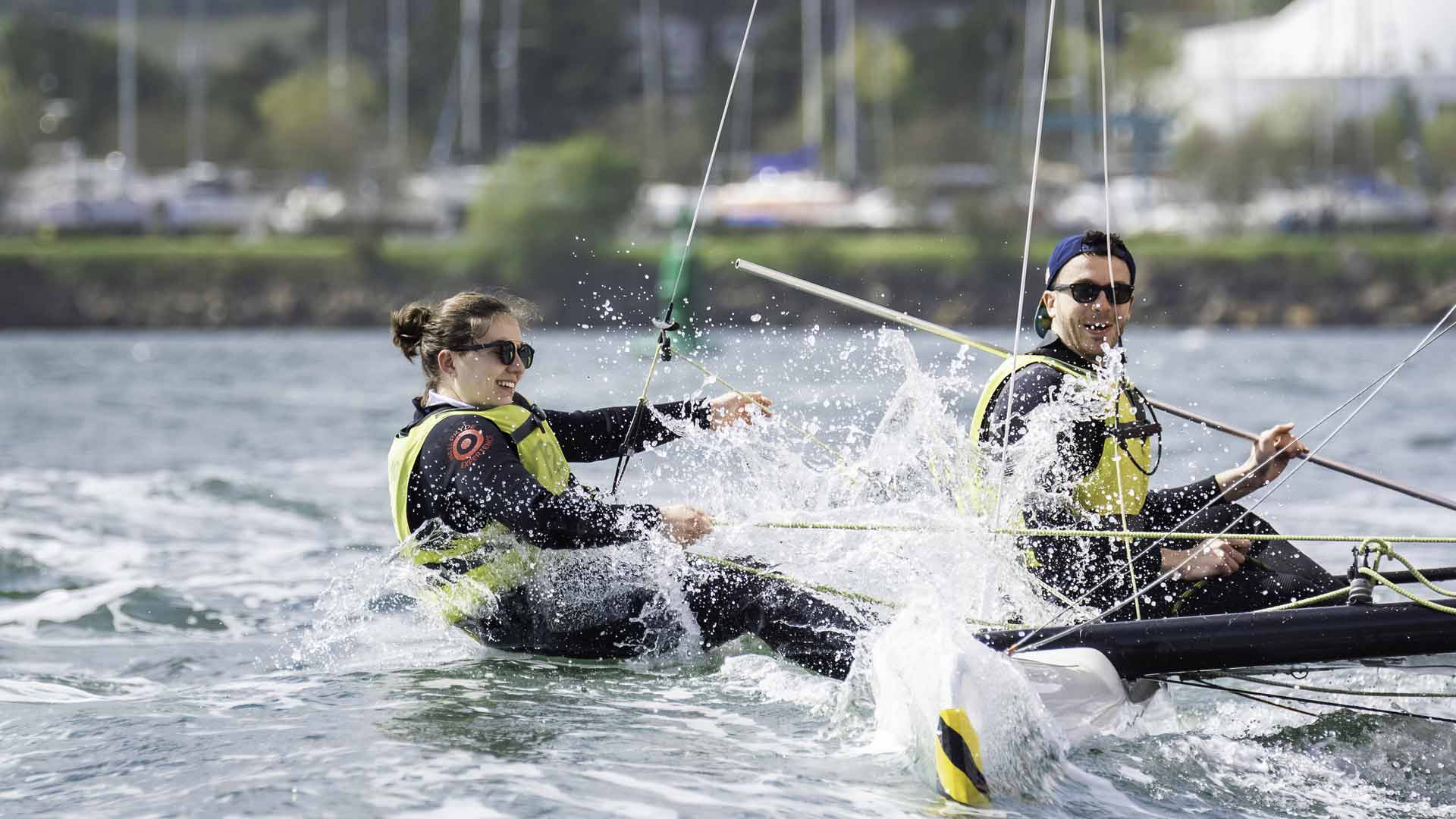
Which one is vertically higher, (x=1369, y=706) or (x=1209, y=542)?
(x=1209, y=542)

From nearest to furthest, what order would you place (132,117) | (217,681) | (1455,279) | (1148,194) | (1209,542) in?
(1209,542), (217,681), (1455,279), (1148,194), (132,117)

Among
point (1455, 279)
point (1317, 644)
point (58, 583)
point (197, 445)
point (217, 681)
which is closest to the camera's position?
point (1317, 644)

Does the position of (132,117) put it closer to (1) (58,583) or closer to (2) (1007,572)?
(1) (58,583)

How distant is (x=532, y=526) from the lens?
4.30 m

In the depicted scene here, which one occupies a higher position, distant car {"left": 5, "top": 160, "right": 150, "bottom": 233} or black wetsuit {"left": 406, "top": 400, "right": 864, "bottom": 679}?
distant car {"left": 5, "top": 160, "right": 150, "bottom": 233}

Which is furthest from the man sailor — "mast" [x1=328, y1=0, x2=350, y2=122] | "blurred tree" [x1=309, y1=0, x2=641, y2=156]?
"blurred tree" [x1=309, y1=0, x2=641, y2=156]

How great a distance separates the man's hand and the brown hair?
1855mm

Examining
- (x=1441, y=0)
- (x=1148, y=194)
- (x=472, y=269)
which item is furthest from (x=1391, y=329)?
(x=472, y=269)

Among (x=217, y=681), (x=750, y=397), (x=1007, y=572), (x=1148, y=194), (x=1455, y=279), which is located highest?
(x=1148, y=194)

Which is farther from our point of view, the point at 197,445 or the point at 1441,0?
the point at 1441,0

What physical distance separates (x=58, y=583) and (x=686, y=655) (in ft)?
10.5

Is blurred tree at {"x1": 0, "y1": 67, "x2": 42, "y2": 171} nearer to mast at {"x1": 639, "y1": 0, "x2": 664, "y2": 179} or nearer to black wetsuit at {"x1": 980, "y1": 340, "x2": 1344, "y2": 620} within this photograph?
mast at {"x1": 639, "y1": 0, "x2": 664, "y2": 179}

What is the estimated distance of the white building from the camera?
142 ft

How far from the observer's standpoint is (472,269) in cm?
3600
